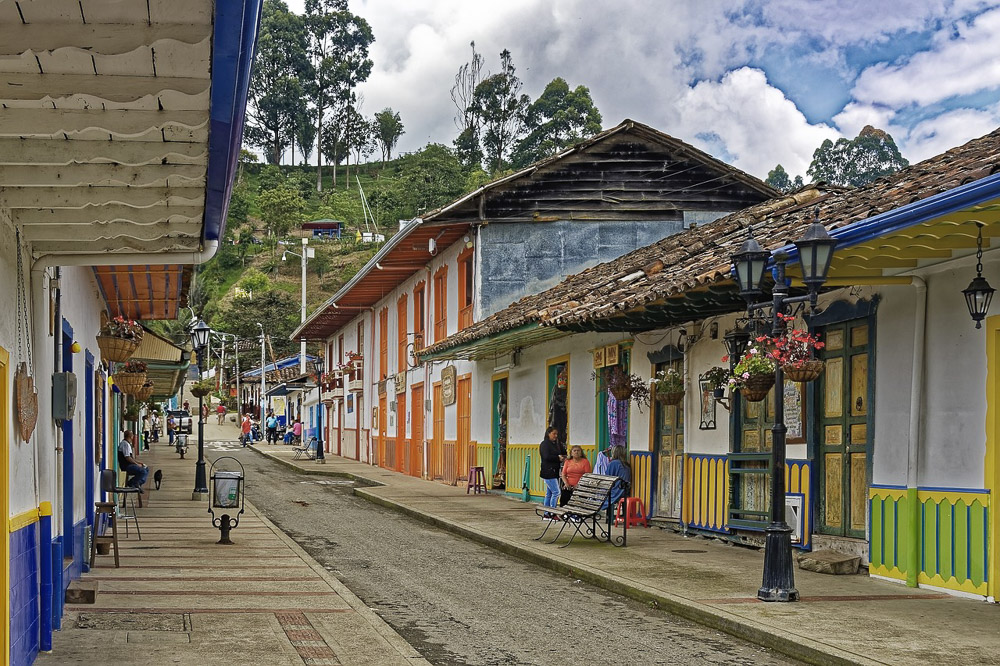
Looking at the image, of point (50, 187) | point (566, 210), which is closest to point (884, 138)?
point (566, 210)

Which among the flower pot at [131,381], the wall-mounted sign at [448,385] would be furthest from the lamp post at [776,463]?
the wall-mounted sign at [448,385]

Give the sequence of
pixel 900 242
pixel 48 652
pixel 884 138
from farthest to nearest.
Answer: pixel 884 138 → pixel 900 242 → pixel 48 652

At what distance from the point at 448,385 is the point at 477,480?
4048 millimetres

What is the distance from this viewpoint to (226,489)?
15875 mm

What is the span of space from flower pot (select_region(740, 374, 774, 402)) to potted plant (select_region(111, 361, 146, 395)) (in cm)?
950

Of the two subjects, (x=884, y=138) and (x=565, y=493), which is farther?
(x=884, y=138)

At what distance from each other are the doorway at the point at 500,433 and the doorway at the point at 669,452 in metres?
7.50

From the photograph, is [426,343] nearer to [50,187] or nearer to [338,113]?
[50,187]

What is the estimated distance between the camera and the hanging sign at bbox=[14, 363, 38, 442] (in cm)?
672

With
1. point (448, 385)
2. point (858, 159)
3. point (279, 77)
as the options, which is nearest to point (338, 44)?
point (279, 77)

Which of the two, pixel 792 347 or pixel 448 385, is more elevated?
pixel 792 347

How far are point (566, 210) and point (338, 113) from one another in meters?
96.4

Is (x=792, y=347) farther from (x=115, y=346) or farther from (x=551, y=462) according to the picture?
(x=551, y=462)

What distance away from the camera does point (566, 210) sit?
2480 centimetres
